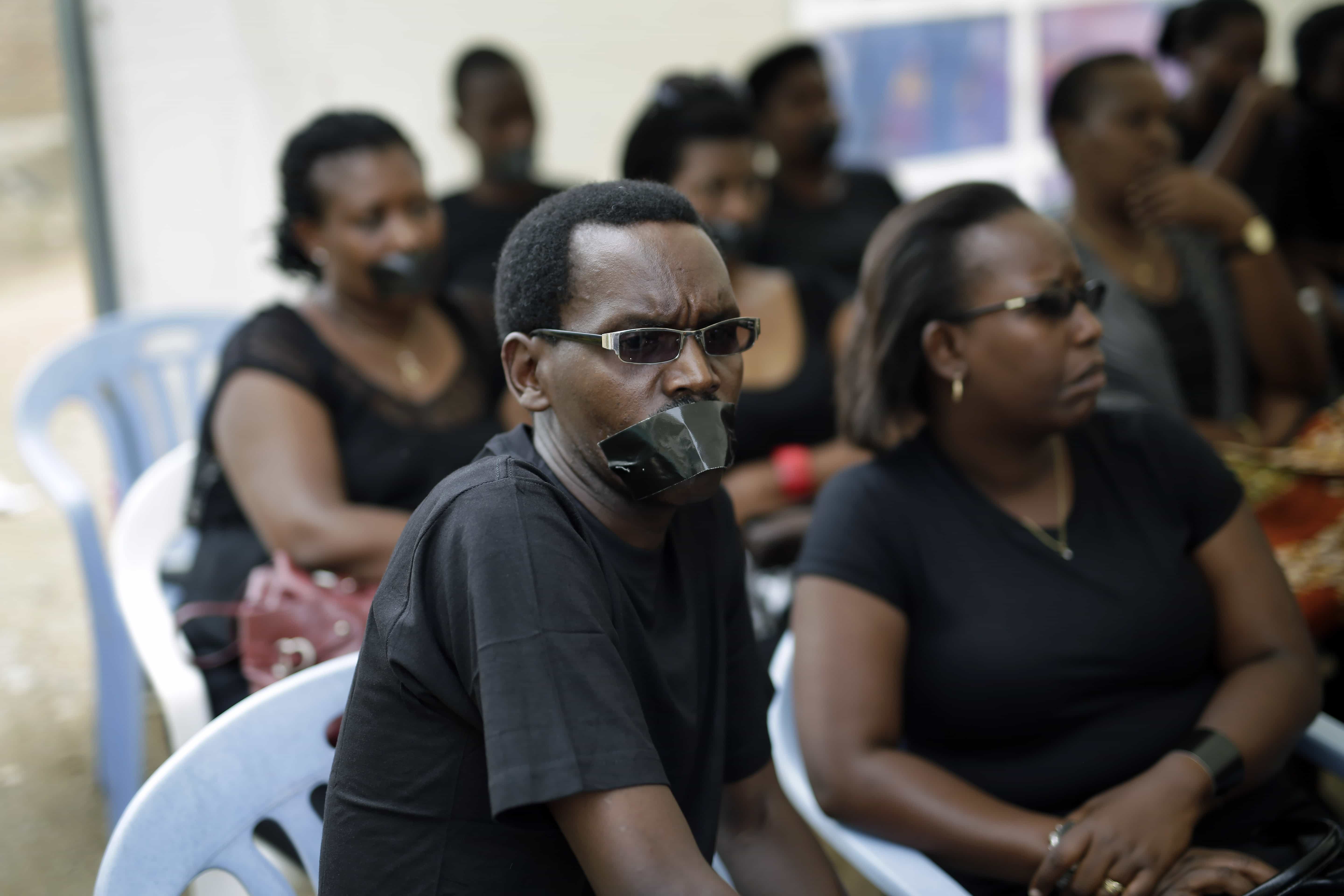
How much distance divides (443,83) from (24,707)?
2.60 m

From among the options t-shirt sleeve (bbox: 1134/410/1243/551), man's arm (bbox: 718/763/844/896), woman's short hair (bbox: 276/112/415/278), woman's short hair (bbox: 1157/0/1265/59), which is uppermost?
woman's short hair (bbox: 1157/0/1265/59)

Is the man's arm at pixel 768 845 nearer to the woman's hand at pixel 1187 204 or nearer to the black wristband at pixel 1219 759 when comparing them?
the black wristband at pixel 1219 759

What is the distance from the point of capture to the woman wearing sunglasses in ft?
5.27

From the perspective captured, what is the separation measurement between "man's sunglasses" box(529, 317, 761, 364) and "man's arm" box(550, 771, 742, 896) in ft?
1.44

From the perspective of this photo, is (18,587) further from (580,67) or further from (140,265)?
(580,67)

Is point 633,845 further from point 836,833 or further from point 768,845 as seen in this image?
point 836,833

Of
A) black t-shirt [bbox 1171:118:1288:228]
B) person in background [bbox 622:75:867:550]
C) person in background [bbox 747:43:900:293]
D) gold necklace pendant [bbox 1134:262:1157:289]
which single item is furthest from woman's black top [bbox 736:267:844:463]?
black t-shirt [bbox 1171:118:1288:228]

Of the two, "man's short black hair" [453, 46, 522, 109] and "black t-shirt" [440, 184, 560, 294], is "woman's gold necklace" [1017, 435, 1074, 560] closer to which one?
"black t-shirt" [440, 184, 560, 294]

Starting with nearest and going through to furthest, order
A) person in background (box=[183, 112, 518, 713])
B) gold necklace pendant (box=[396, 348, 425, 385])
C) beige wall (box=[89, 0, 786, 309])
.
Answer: person in background (box=[183, 112, 518, 713])
gold necklace pendant (box=[396, 348, 425, 385])
beige wall (box=[89, 0, 786, 309])

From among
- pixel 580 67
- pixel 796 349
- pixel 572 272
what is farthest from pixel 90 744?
pixel 580 67

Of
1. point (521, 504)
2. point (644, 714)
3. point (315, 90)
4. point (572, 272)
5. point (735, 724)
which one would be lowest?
point (735, 724)

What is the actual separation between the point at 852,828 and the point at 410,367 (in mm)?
1522

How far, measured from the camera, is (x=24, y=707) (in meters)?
3.51

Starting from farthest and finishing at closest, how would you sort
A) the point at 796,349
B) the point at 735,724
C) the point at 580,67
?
the point at 580,67, the point at 796,349, the point at 735,724
